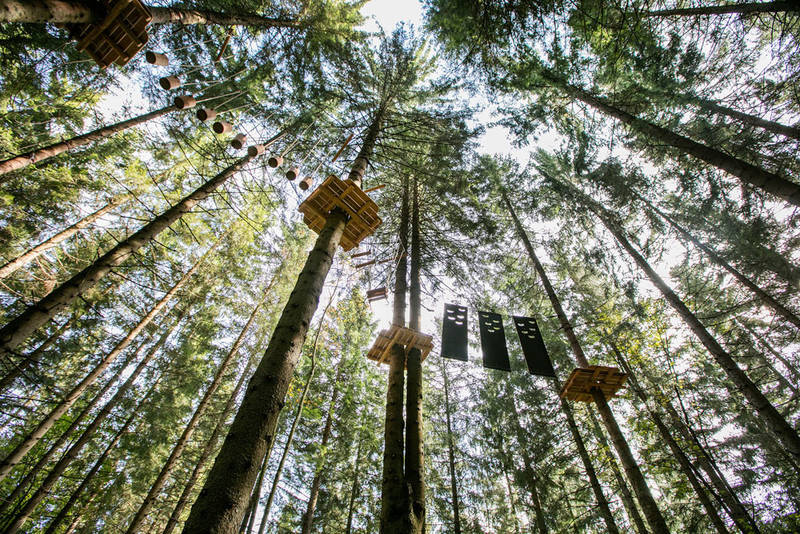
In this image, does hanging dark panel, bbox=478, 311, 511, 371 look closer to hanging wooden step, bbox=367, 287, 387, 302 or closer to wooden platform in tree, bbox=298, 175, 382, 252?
hanging wooden step, bbox=367, 287, 387, 302

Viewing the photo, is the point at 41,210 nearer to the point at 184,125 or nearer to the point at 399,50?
the point at 184,125

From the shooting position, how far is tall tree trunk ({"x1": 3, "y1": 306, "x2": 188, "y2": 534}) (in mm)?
7355

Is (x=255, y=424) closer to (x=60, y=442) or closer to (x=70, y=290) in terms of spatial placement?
(x=70, y=290)

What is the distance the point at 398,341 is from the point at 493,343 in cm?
214

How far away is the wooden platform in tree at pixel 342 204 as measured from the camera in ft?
16.5

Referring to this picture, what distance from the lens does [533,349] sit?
268 inches

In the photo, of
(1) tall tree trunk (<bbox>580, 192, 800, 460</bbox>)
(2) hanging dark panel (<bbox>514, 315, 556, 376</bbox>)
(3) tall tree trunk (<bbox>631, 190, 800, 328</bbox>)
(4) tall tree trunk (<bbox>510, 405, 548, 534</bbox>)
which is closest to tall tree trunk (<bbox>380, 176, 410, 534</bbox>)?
(2) hanging dark panel (<bbox>514, 315, 556, 376</bbox>)

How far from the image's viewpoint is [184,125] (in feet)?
29.3

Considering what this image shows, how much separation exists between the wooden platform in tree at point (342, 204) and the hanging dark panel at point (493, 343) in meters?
3.32

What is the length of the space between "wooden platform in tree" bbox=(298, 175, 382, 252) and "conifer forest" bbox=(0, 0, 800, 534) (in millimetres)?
55

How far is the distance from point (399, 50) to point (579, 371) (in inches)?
392

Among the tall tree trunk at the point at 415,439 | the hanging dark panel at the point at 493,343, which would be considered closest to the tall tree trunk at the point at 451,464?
the hanging dark panel at the point at 493,343

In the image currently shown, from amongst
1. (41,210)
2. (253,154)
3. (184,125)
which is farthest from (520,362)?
(41,210)

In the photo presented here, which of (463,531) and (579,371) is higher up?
(579,371)
